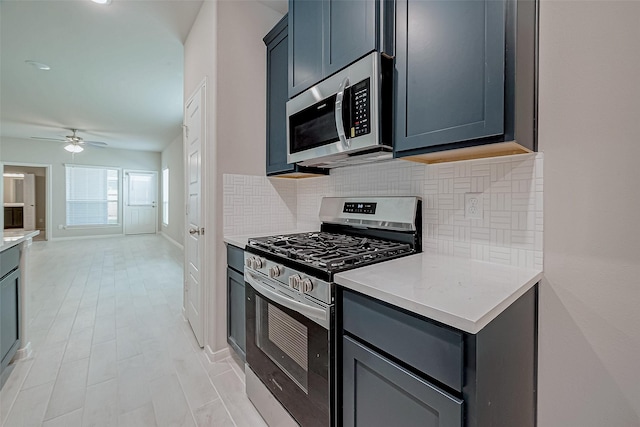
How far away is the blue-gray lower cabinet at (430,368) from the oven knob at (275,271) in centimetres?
37

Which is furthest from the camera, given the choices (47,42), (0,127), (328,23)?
(0,127)

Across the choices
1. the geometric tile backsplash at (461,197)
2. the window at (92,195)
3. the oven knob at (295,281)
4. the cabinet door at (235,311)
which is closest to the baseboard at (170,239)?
the window at (92,195)

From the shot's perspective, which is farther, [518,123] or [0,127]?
[0,127]

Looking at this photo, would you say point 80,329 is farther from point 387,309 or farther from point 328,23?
point 328,23

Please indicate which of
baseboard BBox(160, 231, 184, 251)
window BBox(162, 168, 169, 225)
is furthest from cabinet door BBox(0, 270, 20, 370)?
window BBox(162, 168, 169, 225)

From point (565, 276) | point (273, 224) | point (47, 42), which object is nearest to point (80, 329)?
point (273, 224)

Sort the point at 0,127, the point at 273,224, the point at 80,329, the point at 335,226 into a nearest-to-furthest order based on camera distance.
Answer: the point at 335,226 < the point at 273,224 < the point at 80,329 < the point at 0,127

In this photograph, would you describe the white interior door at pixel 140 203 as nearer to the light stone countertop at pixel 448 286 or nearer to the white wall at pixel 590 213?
the light stone countertop at pixel 448 286

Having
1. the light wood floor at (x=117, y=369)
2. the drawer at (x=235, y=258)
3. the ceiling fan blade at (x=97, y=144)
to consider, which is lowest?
the light wood floor at (x=117, y=369)

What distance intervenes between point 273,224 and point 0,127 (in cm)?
761

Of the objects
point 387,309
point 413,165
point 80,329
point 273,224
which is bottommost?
point 80,329

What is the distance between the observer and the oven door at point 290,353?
1.09 metres

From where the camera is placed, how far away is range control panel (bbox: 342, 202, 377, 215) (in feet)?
5.44

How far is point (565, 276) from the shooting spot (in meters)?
1.04
